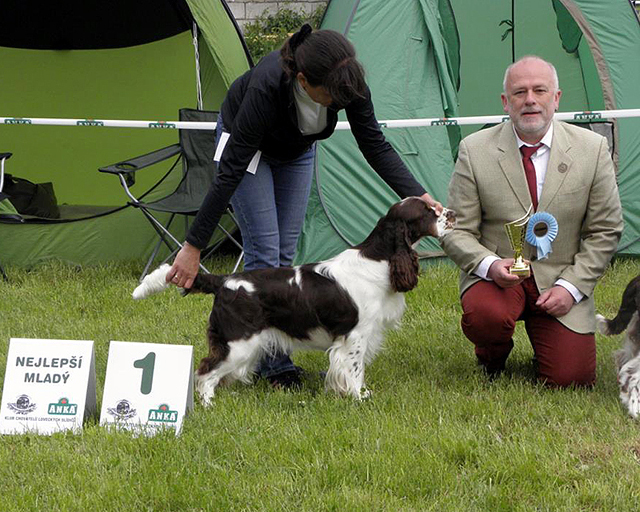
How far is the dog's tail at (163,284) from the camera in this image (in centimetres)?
333

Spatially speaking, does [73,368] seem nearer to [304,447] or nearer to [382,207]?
[304,447]

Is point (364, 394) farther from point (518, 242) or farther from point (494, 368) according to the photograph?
point (518, 242)

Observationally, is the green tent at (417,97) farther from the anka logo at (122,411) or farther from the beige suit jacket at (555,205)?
the anka logo at (122,411)

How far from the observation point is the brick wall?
10.1m

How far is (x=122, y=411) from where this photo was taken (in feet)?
10.2

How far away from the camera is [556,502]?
8.14 feet

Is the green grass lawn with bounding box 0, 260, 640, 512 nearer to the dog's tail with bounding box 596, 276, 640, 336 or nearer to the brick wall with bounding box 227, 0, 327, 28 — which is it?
the dog's tail with bounding box 596, 276, 640, 336

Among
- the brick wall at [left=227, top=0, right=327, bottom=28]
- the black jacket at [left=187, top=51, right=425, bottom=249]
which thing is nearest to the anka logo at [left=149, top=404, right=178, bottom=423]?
the black jacket at [left=187, top=51, right=425, bottom=249]

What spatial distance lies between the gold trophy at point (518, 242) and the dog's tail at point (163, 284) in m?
1.20

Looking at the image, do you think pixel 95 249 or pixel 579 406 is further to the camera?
pixel 95 249

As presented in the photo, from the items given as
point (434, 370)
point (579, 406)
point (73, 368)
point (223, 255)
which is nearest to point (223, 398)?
point (73, 368)

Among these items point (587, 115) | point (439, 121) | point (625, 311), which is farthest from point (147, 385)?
point (587, 115)

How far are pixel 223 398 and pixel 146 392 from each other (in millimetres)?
411

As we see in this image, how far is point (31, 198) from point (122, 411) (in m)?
4.25
